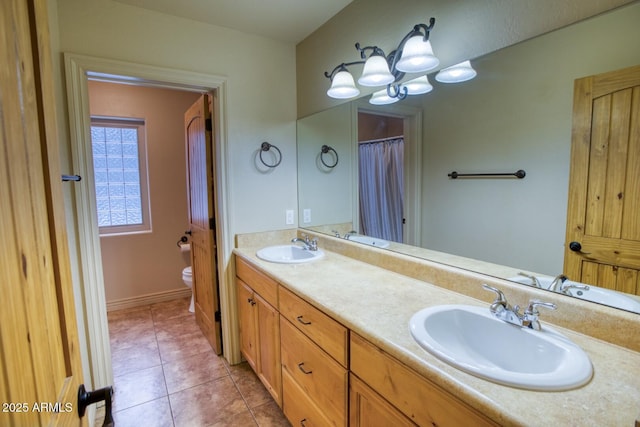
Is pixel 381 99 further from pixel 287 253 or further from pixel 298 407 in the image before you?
pixel 298 407

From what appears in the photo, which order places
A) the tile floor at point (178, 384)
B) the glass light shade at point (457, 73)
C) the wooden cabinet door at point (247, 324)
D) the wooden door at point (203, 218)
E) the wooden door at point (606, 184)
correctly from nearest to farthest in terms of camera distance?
the wooden door at point (606, 184) → the glass light shade at point (457, 73) → the tile floor at point (178, 384) → the wooden cabinet door at point (247, 324) → the wooden door at point (203, 218)

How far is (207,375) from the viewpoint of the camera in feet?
7.48

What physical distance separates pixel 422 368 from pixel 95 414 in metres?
2.11

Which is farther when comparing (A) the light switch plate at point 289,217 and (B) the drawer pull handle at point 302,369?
(A) the light switch plate at point 289,217

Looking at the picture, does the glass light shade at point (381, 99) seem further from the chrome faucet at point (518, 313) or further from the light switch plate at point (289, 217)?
the chrome faucet at point (518, 313)

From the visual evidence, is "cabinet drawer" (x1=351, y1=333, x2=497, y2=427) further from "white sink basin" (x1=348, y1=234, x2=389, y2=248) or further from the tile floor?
the tile floor

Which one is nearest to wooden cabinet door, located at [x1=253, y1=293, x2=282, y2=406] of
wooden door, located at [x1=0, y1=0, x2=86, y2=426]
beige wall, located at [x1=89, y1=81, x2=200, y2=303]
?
wooden door, located at [x1=0, y1=0, x2=86, y2=426]

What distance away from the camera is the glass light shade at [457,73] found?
139 centimetres

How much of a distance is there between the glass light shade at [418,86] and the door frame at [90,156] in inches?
50.1

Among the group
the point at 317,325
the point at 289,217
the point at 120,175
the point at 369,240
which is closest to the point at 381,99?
the point at 369,240

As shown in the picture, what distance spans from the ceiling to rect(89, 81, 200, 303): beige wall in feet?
5.28

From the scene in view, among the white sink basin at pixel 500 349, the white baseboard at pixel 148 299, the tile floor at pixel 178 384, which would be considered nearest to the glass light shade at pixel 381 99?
the white sink basin at pixel 500 349

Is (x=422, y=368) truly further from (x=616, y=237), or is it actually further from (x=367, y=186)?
(x=367, y=186)

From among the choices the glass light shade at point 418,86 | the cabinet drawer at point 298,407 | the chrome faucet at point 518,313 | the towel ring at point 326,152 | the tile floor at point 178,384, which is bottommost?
the tile floor at point 178,384
